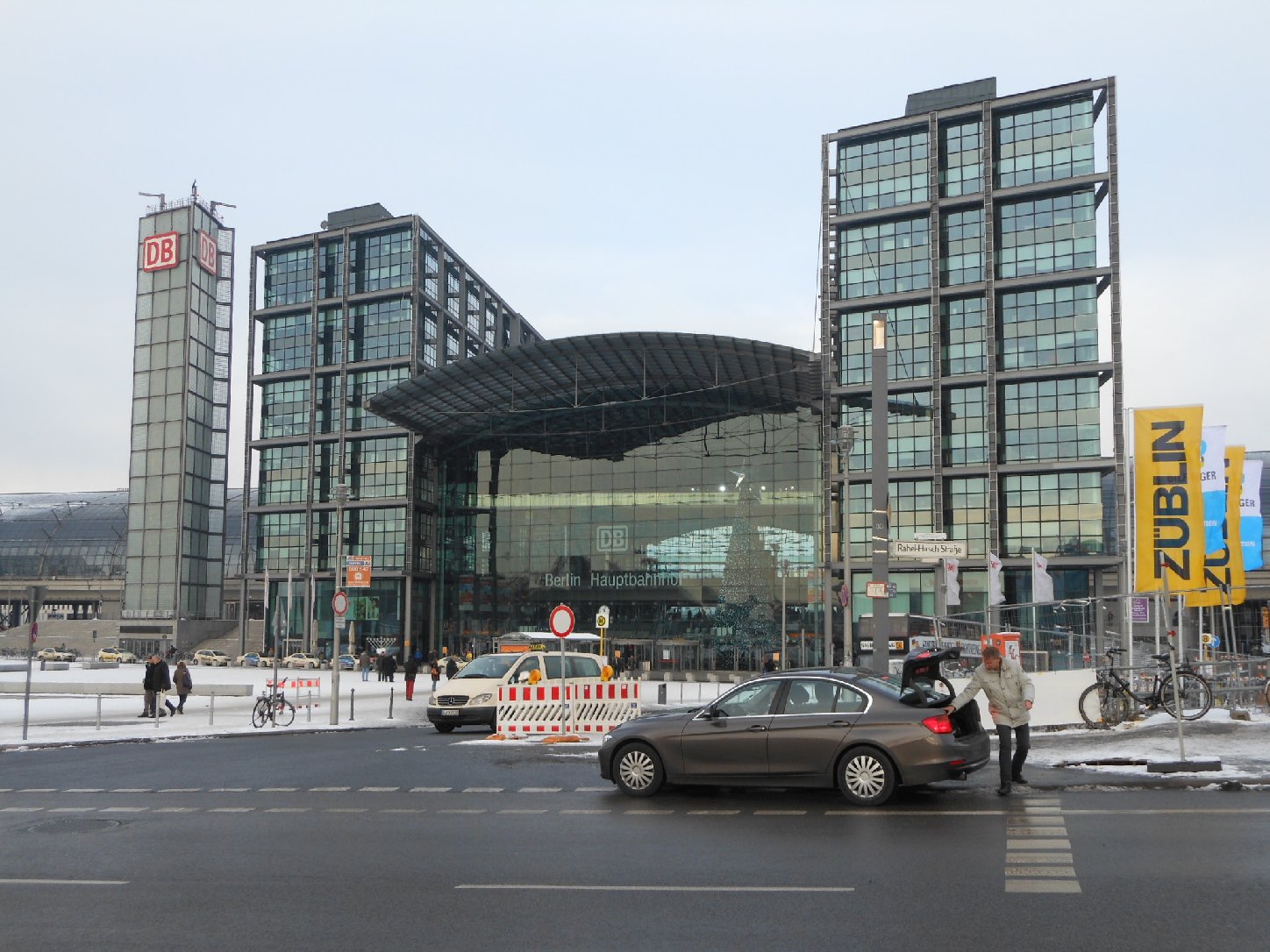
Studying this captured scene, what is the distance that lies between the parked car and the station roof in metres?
54.0

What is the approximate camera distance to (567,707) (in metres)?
23.6

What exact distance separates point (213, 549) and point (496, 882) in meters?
95.6

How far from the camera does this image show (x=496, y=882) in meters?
9.02

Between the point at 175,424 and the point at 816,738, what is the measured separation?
296 ft

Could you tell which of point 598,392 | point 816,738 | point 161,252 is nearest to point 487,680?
point 816,738

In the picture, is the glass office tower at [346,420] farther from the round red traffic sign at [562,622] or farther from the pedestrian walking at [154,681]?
the round red traffic sign at [562,622]

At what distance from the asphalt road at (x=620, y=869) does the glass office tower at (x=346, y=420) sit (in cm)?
6783

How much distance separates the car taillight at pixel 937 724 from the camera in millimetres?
12633

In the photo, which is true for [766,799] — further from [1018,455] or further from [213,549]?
[213,549]

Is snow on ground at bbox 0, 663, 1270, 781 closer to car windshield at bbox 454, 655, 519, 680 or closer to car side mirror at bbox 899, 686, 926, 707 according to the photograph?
car windshield at bbox 454, 655, 519, 680

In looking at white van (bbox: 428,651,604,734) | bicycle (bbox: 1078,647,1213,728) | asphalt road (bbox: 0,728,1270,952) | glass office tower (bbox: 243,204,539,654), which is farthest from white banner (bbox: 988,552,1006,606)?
glass office tower (bbox: 243,204,539,654)

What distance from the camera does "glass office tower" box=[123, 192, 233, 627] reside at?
95000 mm

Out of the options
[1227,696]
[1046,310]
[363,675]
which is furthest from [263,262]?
[1227,696]

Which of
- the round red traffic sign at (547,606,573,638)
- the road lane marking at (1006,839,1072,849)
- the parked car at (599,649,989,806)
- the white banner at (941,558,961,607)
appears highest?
the white banner at (941,558,961,607)
